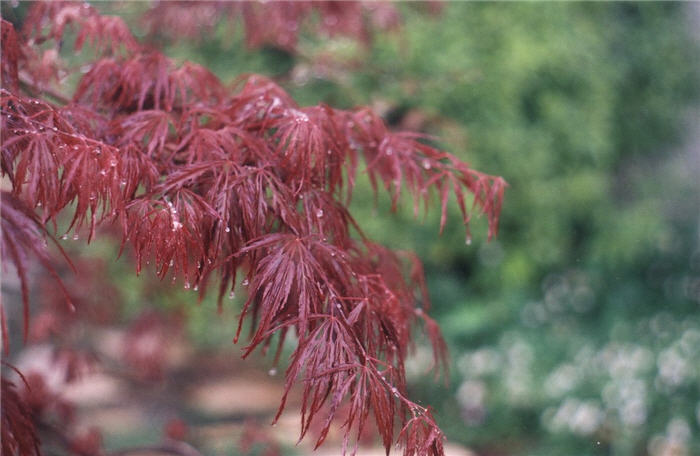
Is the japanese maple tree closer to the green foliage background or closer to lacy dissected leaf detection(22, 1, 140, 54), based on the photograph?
lacy dissected leaf detection(22, 1, 140, 54)

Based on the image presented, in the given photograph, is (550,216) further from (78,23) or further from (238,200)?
(238,200)

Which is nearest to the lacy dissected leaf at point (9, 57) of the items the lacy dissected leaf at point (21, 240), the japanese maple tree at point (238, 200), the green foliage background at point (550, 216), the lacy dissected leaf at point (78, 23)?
the japanese maple tree at point (238, 200)

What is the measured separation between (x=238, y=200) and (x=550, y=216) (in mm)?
3071

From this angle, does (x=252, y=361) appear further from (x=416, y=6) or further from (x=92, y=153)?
(x=92, y=153)

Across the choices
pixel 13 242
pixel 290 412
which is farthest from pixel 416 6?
pixel 13 242

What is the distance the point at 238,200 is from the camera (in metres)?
1.16

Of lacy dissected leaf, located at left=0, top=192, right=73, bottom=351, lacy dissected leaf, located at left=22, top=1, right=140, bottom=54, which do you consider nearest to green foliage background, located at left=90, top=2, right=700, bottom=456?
lacy dissected leaf, located at left=22, top=1, right=140, bottom=54

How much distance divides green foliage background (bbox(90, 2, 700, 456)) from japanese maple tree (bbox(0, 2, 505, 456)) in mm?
1635

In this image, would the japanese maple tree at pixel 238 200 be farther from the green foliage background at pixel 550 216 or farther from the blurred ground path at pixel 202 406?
the blurred ground path at pixel 202 406

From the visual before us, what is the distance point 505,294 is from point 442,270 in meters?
0.39

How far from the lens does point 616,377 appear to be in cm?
322

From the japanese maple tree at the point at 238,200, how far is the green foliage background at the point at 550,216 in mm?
1635

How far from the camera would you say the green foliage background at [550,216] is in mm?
3238

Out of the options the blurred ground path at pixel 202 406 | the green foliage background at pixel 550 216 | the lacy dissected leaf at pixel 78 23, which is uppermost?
the lacy dissected leaf at pixel 78 23
